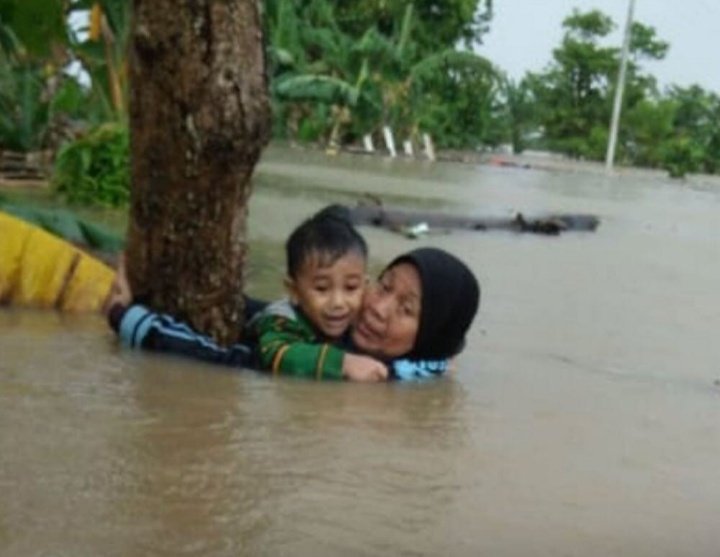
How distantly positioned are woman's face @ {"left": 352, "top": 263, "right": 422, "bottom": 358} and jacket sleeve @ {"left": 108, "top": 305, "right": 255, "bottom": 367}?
0.35 meters

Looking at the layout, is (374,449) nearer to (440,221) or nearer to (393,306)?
(393,306)

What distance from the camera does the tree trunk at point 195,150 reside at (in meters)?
4.21

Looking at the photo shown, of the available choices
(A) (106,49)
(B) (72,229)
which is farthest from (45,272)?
(A) (106,49)

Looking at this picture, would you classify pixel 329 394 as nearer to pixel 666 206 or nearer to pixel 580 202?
pixel 580 202

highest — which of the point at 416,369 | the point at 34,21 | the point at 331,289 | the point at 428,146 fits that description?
the point at 34,21

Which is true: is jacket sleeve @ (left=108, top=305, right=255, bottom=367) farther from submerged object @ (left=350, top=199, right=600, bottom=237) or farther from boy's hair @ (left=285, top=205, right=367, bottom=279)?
submerged object @ (left=350, top=199, right=600, bottom=237)

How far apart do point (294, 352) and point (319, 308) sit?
139 mm

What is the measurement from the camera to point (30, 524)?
2482mm

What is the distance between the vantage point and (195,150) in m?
4.28

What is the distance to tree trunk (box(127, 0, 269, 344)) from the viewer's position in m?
4.21

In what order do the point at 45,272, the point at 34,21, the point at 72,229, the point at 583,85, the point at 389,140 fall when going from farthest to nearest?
the point at 583,85, the point at 389,140, the point at 34,21, the point at 72,229, the point at 45,272

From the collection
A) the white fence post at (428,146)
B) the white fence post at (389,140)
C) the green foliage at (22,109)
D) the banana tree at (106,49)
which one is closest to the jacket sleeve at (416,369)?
the banana tree at (106,49)

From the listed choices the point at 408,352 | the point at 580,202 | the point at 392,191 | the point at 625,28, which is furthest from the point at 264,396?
the point at 625,28

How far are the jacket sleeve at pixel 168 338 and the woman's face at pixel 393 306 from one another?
350 mm
